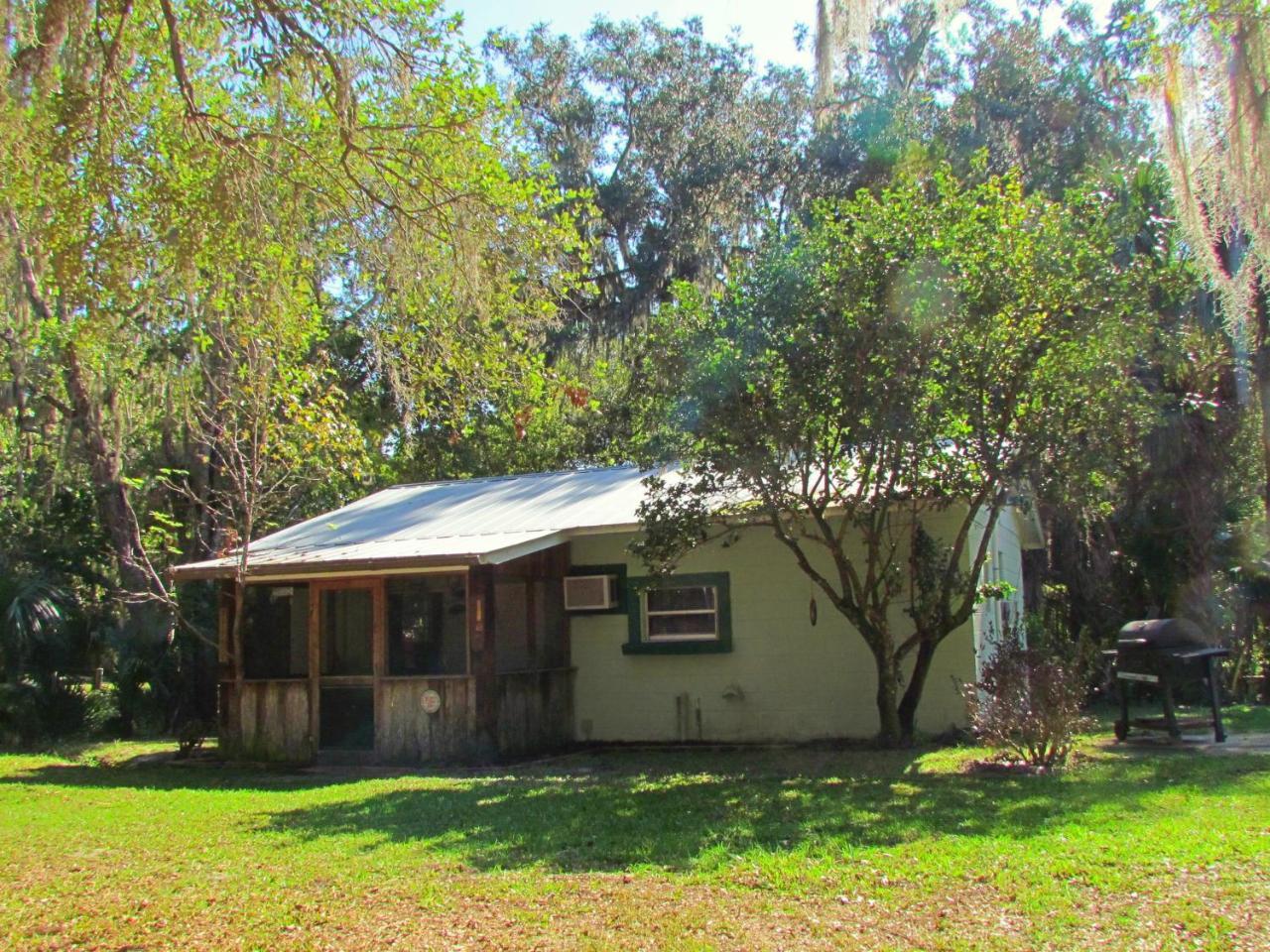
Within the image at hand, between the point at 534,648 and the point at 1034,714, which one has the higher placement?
the point at 534,648

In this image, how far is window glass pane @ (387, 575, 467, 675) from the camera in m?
12.9

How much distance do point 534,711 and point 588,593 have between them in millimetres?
1599

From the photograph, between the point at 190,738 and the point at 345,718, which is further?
the point at 190,738

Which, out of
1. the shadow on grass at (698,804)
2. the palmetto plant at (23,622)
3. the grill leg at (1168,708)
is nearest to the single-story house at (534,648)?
the shadow on grass at (698,804)

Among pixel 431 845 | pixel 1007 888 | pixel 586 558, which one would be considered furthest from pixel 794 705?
pixel 1007 888

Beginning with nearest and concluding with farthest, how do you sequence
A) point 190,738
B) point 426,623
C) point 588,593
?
point 426,623 < point 190,738 < point 588,593

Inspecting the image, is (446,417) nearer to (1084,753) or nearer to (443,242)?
(443,242)

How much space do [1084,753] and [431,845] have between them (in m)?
6.46

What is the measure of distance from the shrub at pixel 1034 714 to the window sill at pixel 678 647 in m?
3.80

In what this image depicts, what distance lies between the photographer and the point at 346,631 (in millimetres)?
13531

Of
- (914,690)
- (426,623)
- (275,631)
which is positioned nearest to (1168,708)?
(914,690)

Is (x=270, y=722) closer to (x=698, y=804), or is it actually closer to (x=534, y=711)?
(x=534, y=711)

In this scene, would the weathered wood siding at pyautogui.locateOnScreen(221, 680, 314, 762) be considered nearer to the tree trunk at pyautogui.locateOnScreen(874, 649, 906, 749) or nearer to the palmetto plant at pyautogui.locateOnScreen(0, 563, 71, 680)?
the palmetto plant at pyautogui.locateOnScreen(0, 563, 71, 680)

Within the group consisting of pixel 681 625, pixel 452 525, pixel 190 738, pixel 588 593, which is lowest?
pixel 190 738
